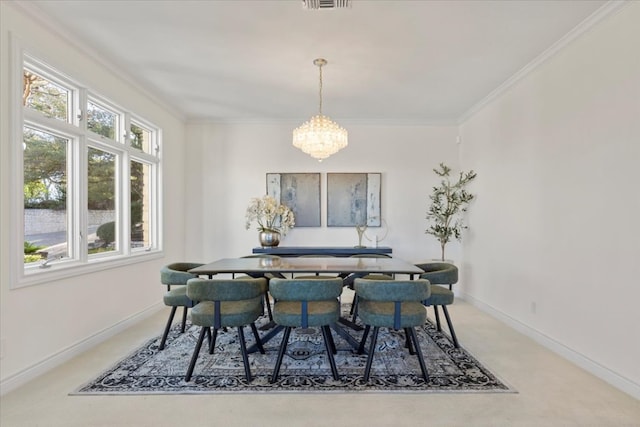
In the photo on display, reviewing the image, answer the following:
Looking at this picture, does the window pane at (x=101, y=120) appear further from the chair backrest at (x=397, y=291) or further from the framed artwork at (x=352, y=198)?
the chair backrest at (x=397, y=291)

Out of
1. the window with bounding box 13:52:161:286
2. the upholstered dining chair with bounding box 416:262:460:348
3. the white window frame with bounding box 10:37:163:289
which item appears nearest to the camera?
the white window frame with bounding box 10:37:163:289

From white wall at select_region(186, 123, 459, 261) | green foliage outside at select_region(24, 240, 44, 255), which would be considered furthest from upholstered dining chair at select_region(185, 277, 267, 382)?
white wall at select_region(186, 123, 459, 261)

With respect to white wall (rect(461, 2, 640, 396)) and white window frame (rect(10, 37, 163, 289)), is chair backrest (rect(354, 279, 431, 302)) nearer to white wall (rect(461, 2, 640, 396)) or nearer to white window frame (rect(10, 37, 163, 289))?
white wall (rect(461, 2, 640, 396))

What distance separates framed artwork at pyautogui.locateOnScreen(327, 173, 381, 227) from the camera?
5.47 meters

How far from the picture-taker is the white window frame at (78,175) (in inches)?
98.3

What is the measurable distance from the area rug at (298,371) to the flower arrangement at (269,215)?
1892 mm

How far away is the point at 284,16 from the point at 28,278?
9.65 ft

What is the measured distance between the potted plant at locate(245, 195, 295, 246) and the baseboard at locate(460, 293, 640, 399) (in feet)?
10.3

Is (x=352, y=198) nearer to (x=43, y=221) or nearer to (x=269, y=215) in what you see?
(x=269, y=215)

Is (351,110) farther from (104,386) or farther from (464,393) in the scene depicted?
(104,386)

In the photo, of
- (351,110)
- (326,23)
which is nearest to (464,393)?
(326,23)

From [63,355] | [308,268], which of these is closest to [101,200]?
[63,355]

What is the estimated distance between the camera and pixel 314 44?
10.1 feet

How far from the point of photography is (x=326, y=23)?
9.00ft
